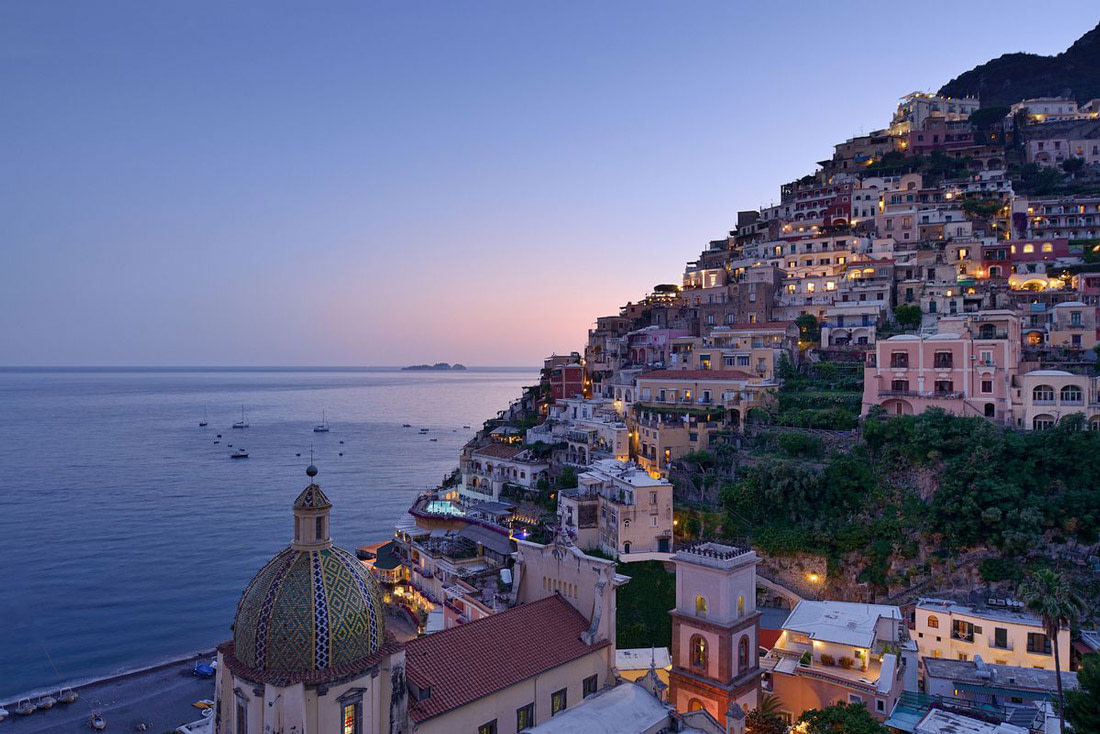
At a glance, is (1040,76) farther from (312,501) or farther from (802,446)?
(312,501)

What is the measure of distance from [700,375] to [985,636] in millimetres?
29412

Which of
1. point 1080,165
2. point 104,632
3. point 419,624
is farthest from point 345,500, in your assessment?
point 1080,165

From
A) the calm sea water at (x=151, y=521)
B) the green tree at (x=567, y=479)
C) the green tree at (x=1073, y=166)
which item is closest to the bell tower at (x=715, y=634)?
the green tree at (x=567, y=479)

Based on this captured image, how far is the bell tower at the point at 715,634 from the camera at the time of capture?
23547mm

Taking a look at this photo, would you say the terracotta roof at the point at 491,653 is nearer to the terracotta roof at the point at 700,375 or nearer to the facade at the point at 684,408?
the facade at the point at 684,408

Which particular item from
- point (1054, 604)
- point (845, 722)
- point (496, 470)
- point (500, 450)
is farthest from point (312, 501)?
point (500, 450)

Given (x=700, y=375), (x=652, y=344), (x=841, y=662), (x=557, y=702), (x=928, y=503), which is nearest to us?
(x=557, y=702)

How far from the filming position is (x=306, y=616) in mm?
14867

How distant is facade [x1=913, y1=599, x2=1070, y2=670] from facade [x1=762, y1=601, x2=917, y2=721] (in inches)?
124

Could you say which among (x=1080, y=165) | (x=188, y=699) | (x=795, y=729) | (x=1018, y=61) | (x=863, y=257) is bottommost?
(x=188, y=699)

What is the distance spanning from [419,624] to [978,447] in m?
35.0

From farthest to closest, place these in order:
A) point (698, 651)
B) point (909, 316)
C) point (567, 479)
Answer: point (909, 316)
point (567, 479)
point (698, 651)

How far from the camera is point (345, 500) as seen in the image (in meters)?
81.8

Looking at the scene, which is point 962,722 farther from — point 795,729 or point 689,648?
point 689,648
